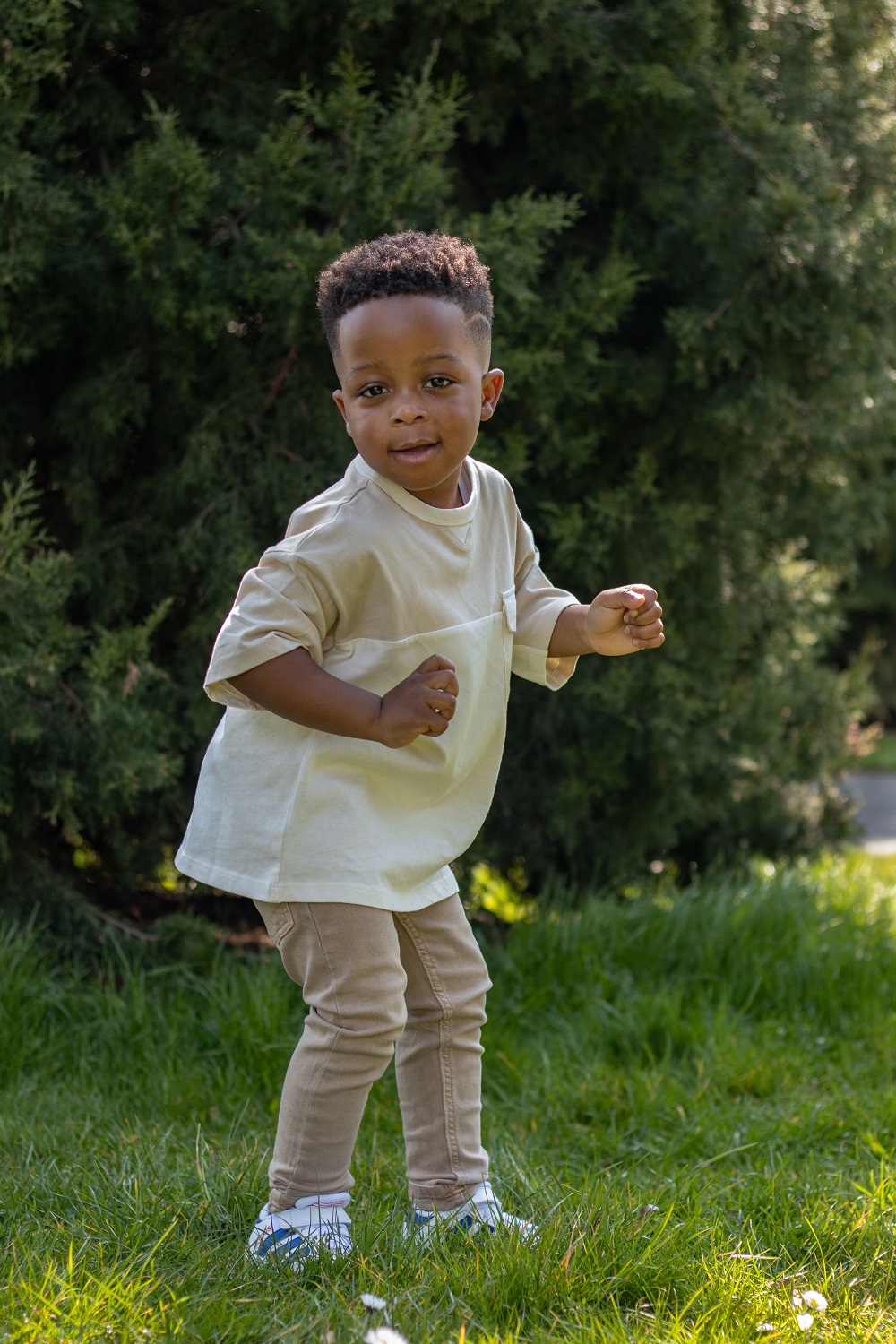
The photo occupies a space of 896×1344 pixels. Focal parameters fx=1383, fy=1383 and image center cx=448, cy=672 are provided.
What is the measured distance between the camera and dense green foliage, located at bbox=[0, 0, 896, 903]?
11.8ft

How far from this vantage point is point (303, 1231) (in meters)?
2.19

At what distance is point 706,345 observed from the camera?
13.1 feet

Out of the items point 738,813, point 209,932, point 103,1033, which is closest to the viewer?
point 103,1033

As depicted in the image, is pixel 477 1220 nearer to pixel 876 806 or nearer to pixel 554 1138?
pixel 554 1138

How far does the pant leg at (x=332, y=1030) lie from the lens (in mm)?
2189

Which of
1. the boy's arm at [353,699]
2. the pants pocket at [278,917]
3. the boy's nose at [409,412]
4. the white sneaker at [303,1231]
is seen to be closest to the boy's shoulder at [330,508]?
the boy's nose at [409,412]

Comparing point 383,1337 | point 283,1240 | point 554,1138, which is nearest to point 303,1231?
point 283,1240

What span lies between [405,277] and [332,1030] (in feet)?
3.94

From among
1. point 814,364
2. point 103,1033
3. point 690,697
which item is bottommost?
point 103,1033

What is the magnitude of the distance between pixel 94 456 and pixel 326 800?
2.10 metres

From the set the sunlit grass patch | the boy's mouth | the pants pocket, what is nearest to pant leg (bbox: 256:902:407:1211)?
the pants pocket

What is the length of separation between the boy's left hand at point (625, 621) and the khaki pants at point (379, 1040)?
53 centimetres

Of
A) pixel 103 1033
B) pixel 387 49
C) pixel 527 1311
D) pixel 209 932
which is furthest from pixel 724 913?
pixel 387 49

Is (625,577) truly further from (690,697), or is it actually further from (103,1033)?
(103,1033)
